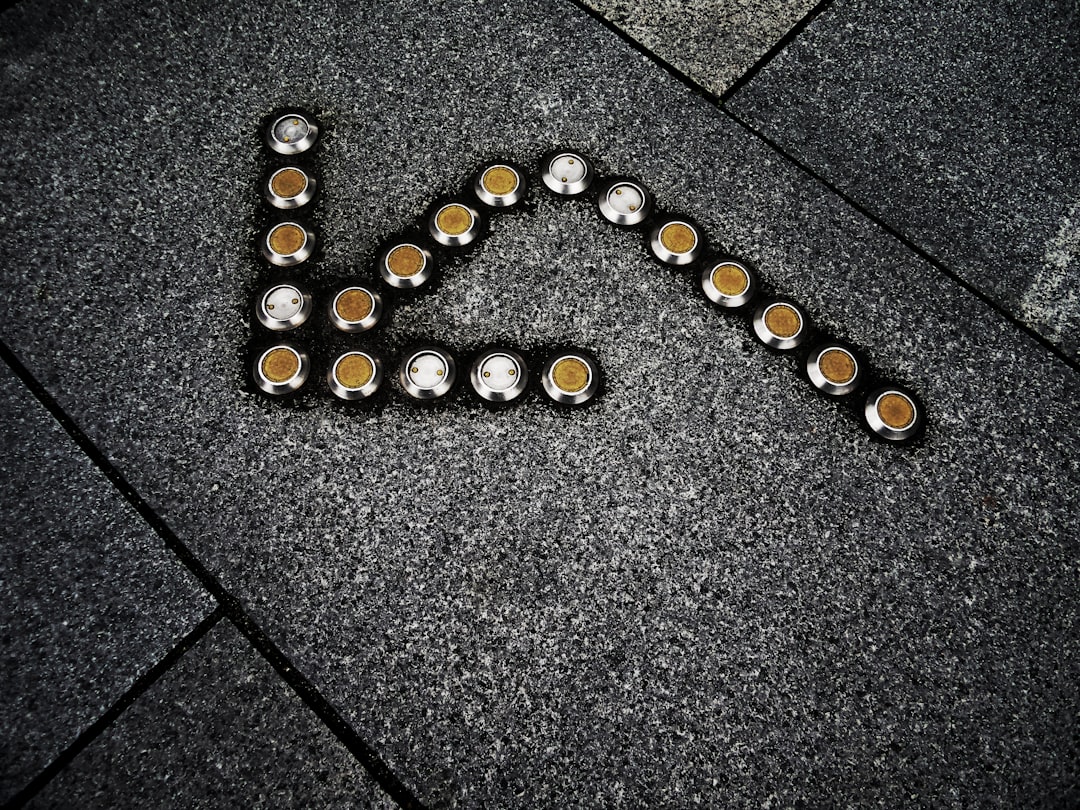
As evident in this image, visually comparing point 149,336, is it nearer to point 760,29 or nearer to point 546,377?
point 546,377

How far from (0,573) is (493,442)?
84 centimetres

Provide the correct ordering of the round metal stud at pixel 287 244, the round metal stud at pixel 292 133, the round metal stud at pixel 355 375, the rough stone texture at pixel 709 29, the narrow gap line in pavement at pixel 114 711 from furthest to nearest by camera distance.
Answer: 1. the rough stone texture at pixel 709 29
2. the round metal stud at pixel 292 133
3. the round metal stud at pixel 287 244
4. the round metal stud at pixel 355 375
5. the narrow gap line in pavement at pixel 114 711

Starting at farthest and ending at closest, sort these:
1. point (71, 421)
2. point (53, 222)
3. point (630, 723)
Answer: point (53, 222), point (71, 421), point (630, 723)

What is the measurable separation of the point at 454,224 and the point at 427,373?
1.10 ft

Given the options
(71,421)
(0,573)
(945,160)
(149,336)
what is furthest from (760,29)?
(0,573)

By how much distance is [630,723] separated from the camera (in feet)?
3.43

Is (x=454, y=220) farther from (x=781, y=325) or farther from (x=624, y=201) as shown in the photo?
(x=781, y=325)

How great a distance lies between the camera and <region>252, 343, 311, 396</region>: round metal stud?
1229 millimetres

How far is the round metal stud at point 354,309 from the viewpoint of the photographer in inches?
50.0

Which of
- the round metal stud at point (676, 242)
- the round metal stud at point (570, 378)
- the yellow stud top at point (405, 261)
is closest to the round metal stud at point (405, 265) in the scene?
the yellow stud top at point (405, 261)

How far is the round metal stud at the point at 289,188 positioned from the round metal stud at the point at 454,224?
267 millimetres

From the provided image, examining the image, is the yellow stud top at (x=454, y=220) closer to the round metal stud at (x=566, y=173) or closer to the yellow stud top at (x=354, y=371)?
the round metal stud at (x=566, y=173)

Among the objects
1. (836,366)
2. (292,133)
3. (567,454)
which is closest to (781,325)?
(836,366)

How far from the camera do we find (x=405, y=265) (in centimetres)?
132
